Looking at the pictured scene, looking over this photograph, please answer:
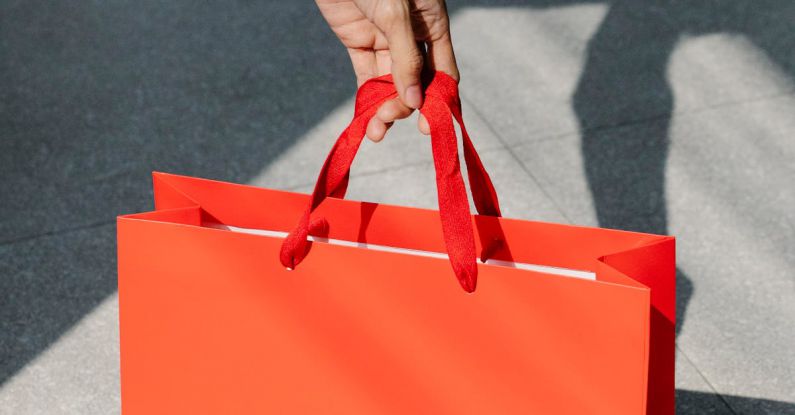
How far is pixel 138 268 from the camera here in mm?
1279

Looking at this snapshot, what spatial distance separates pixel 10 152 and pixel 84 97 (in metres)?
0.31

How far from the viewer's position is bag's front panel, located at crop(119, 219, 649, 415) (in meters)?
1.13

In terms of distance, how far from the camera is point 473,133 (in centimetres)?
257

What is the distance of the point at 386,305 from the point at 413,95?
10.2 inches

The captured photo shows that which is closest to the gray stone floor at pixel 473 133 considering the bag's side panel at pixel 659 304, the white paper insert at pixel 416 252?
the bag's side panel at pixel 659 304

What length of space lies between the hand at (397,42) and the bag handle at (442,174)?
0.08 feet

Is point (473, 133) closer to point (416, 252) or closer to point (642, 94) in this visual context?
point (642, 94)

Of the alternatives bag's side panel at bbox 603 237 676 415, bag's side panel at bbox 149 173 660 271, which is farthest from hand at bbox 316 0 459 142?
bag's side panel at bbox 603 237 676 415

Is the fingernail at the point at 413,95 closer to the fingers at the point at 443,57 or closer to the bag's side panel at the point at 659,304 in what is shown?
the fingers at the point at 443,57

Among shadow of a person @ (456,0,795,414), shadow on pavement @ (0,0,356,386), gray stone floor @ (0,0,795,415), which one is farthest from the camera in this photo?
shadow of a person @ (456,0,795,414)

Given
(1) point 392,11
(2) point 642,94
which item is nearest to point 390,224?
(1) point 392,11

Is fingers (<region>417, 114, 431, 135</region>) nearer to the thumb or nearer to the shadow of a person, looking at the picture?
the thumb

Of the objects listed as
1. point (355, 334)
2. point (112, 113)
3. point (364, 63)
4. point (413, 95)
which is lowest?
point (112, 113)

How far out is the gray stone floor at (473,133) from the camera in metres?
1.94
